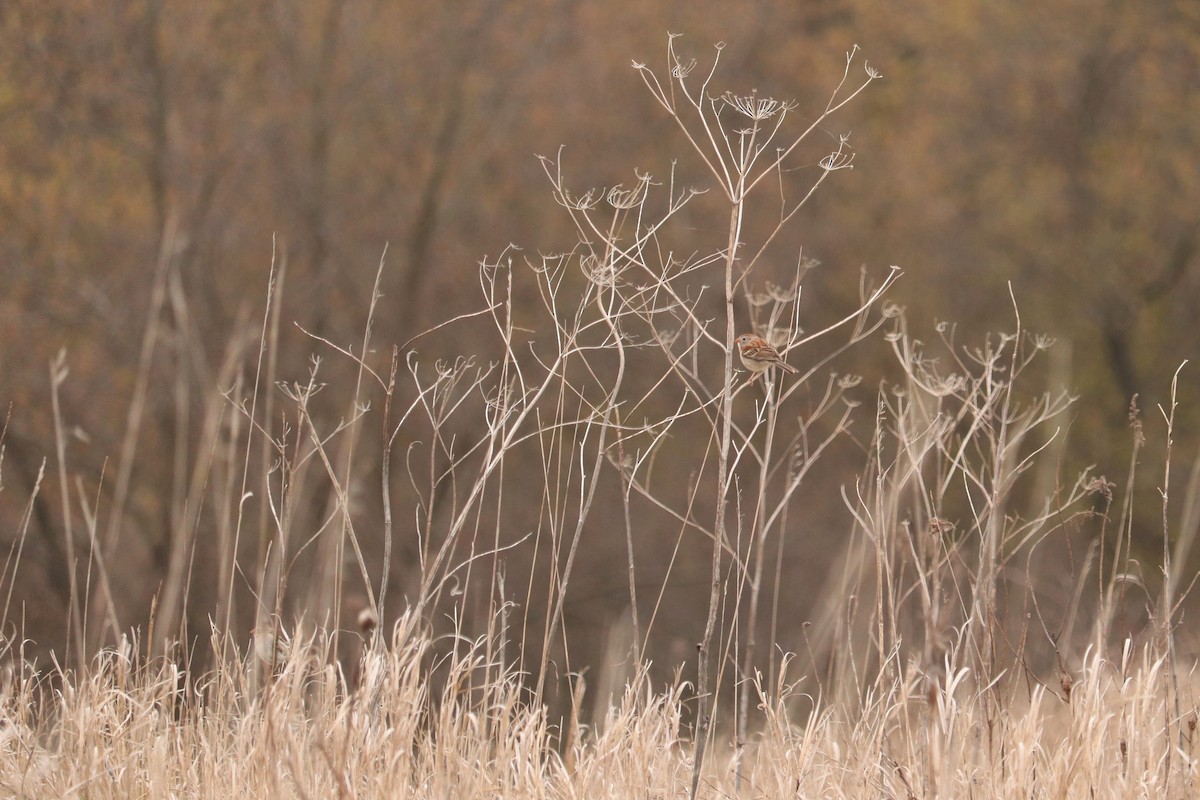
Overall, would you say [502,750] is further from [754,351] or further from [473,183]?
[473,183]

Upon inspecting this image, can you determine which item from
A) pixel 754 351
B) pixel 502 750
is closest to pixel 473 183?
pixel 754 351

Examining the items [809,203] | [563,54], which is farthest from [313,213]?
[809,203]

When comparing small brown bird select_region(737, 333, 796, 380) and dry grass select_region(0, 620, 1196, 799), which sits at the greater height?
small brown bird select_region(737, 333, 796, 380)

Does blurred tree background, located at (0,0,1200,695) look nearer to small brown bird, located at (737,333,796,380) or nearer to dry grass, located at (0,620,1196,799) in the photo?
small brown bird, located at (737,333,796,380)

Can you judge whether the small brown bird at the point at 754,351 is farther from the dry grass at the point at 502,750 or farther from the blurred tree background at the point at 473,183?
the blurred tree background at the point at 473,183

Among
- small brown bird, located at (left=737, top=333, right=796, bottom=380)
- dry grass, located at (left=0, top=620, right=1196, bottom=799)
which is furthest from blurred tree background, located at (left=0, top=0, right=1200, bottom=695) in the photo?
dry grass, located at (left=0, top=620, right=1196, bottom=799)

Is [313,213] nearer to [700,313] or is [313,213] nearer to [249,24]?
[249,24]

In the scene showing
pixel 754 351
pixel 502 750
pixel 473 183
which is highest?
pixel 754 351

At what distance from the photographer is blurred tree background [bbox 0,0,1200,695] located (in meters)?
9.02

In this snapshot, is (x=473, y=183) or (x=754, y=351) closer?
(x=754, y=351)

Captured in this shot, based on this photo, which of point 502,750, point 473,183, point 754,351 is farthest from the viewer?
point 473,183

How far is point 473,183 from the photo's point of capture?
10.2 meters

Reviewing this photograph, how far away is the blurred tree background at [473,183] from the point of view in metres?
9.02

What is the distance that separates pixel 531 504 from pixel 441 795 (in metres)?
8.17
